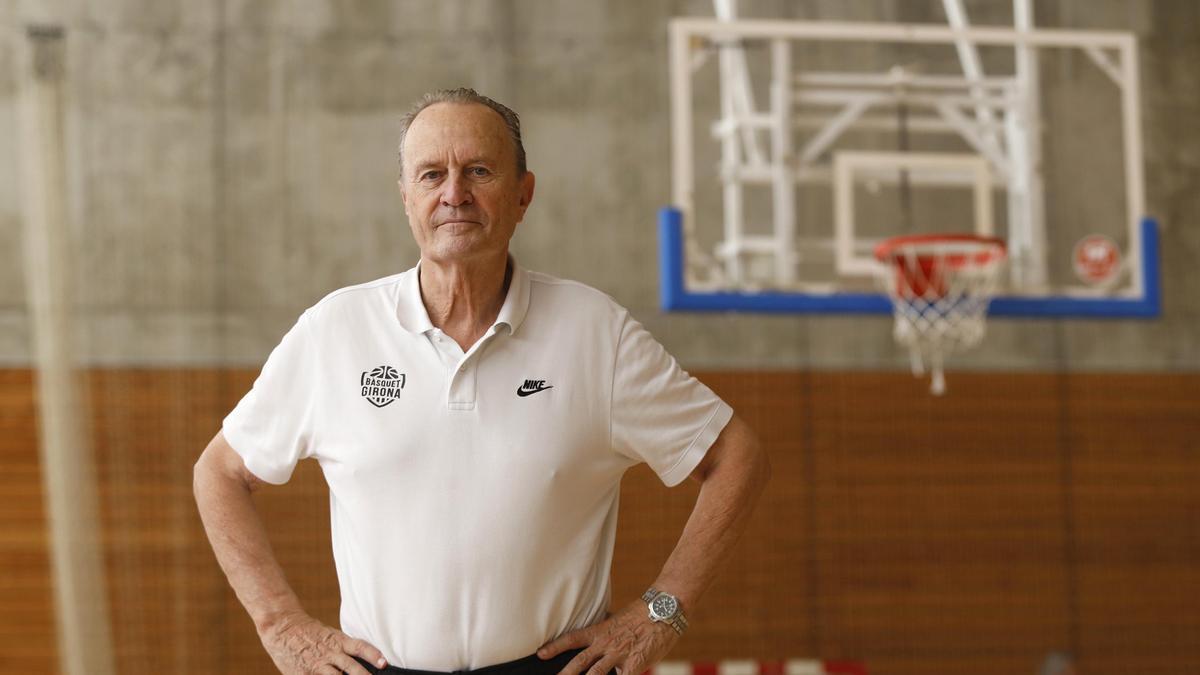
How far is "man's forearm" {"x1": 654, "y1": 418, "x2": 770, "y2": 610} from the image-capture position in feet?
8.03

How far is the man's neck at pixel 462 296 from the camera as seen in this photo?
2334 mm

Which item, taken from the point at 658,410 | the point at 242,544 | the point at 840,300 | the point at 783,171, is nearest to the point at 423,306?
the point at 658,410

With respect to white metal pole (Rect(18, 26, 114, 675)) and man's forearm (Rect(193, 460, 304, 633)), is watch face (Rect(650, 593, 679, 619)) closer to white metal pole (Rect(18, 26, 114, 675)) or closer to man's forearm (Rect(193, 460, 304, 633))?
man's forearm (Rect(193, 460, 304, 633))

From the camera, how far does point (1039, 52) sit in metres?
9.27

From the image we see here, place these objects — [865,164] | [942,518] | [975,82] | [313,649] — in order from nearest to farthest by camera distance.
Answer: [313,649], [975,82], [865,164], [942,518]

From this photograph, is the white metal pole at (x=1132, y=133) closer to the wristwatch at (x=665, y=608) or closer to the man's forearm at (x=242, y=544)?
the wristwatch at (x=665, y=608)

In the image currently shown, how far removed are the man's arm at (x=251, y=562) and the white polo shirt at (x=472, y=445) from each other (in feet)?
0.21

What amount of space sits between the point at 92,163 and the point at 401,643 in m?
7.40

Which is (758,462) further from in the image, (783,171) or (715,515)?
(783,171)

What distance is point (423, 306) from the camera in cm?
235

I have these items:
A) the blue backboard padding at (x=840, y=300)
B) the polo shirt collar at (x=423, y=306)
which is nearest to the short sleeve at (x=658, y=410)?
the polo shirt collar at (x=423, y=306)

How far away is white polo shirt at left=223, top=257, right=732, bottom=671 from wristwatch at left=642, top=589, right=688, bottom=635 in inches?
3.7

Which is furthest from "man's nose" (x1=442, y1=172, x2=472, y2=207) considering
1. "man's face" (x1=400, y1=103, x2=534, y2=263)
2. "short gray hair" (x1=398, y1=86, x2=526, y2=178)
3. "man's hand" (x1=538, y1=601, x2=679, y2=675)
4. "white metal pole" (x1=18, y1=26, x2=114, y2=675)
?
"white metal pole" (x1=18, y1=26, x2=114, y2=675)

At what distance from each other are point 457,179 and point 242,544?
79 cm
